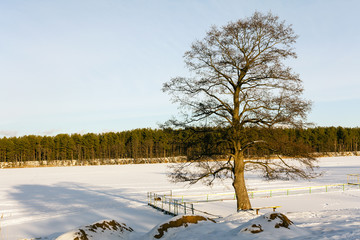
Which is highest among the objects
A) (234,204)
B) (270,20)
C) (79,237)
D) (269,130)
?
(270,20)

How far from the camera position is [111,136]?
137 meters

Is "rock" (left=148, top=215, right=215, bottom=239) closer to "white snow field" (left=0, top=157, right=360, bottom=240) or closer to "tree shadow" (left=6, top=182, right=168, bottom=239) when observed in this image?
"white snow field" (left=0, top=157, right=360, bottom=240)

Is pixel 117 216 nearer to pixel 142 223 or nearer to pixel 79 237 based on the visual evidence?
pixel 142 223

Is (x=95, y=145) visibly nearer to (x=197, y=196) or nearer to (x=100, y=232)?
(x=197, y=196)

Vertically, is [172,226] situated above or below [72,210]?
above

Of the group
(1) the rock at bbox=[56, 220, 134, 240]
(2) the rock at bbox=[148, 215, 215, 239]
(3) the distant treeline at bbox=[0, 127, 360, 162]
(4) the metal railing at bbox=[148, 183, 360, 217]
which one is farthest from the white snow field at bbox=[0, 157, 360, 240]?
(3) the distant treeline at bbox=[0, 127, 360, 162]

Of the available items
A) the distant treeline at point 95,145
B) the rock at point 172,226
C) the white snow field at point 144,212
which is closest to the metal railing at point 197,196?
the white snow field at point 144,212

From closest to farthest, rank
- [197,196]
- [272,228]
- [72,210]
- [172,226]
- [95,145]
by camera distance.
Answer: [272,228]
[172,226]
[72,210]
[197,196]
[95,145]

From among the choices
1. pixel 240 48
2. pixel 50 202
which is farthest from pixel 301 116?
pixel 50 202

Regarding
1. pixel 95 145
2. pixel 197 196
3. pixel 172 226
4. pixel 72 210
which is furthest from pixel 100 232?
pixel 95 145

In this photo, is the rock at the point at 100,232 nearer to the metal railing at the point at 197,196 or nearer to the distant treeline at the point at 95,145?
the metal railing at the point at 197,196

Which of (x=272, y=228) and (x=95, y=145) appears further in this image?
(x=95, y=145)

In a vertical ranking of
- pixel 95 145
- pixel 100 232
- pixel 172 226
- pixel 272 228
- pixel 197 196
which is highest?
pixel 95 145

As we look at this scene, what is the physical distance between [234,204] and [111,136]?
383ft
